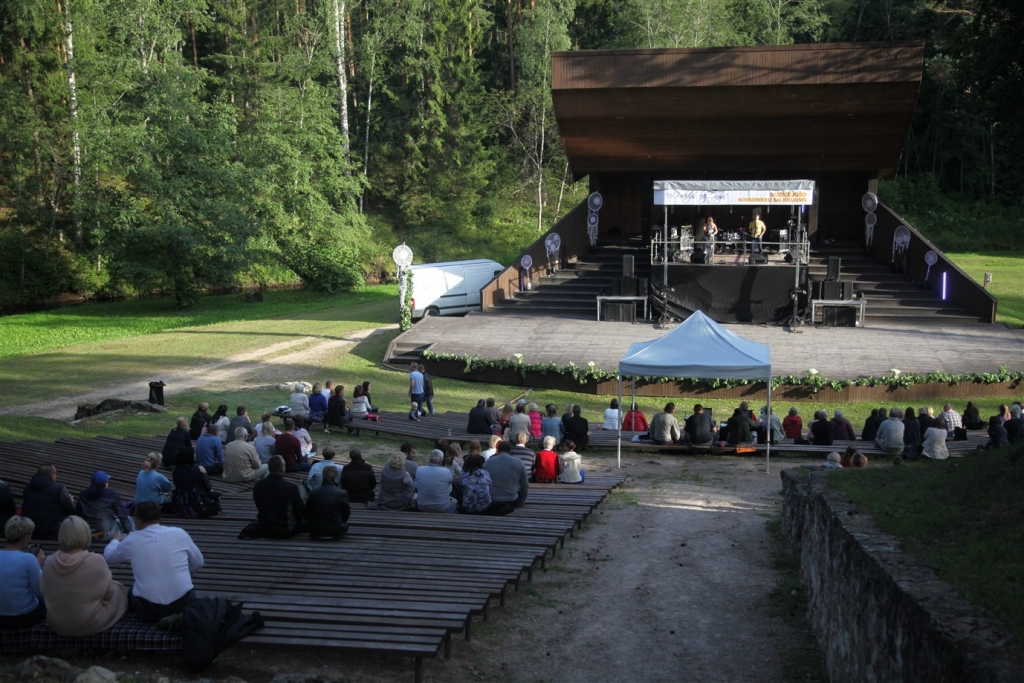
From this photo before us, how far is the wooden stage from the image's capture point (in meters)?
6.35

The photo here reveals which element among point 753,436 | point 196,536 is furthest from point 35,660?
point 753,436

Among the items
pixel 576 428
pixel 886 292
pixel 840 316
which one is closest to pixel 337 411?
pixel 576 428

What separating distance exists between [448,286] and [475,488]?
20325 mm

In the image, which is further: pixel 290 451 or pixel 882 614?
pixel 290 451

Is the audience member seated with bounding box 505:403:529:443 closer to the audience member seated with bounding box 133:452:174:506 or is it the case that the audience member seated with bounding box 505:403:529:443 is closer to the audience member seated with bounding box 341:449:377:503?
the audience member seated with bounding box 341:449:377:503

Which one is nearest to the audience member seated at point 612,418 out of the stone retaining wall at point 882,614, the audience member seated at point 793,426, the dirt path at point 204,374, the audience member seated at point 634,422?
the audience member seated at point 634,422

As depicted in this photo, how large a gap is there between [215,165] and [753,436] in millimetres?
27028

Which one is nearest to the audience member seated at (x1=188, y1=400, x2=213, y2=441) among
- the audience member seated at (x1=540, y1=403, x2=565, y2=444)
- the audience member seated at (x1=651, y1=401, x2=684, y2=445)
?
the audience member seated at (x1=540, y1=403, x2=565, y2=444)

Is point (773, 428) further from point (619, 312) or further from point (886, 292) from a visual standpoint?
point (886, 292)

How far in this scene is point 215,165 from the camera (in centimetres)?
3684

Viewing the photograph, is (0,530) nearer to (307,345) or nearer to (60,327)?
(307,345)

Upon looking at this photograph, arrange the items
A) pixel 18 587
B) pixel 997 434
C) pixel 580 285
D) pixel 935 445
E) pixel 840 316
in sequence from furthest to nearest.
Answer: pixel 580 285
pixel 840 316
pixel 997 434
pixel 935 445
pixel 18 587

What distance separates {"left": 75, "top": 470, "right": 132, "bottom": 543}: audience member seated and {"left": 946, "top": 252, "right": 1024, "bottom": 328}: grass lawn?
2225 cm

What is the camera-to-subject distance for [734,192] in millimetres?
26203
